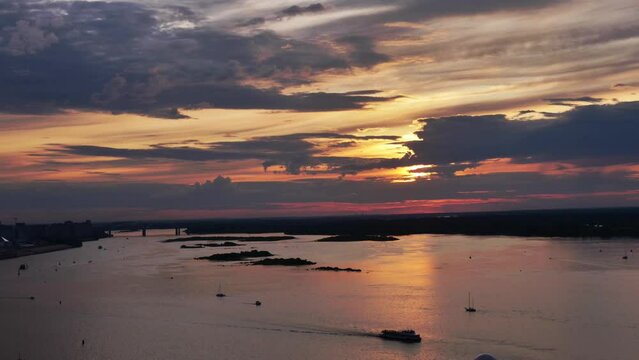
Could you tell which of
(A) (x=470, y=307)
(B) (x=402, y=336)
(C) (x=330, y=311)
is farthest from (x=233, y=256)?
(B) (x=402, y=336)

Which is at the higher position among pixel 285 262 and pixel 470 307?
pixel 285 262

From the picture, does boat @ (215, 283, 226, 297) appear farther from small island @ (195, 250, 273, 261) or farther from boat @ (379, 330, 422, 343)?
small island @ (195, 250, 273, 261)

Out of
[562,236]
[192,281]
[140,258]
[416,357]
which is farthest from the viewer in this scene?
[562,236]

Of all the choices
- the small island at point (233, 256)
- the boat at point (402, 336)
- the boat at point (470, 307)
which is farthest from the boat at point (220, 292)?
the small island at point (233, 256)

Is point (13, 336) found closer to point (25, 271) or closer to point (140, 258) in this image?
point (25, 271)

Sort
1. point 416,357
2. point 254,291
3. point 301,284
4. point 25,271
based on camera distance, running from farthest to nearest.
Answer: point 25,271
point 301,284
point 254,291
point 416,357

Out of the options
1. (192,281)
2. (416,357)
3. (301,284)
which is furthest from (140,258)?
(416,357)

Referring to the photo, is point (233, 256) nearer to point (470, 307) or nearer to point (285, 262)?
point (285, 262)
